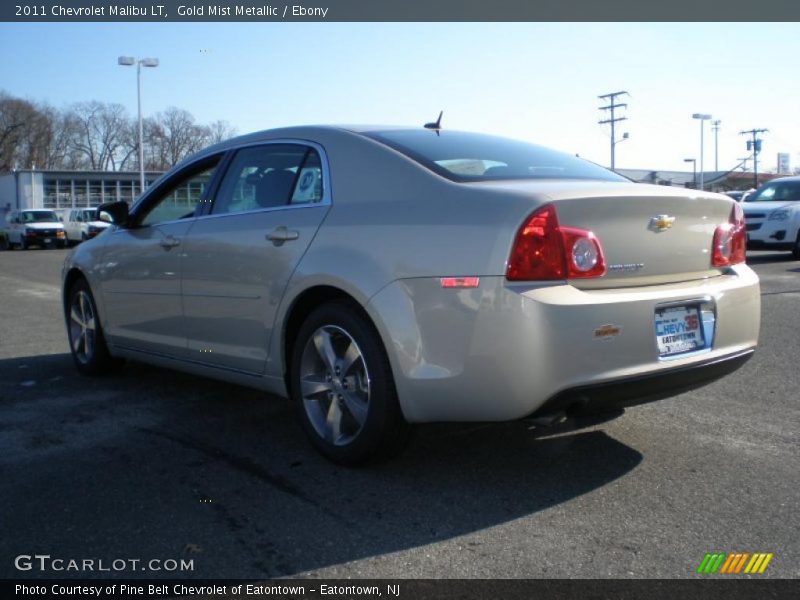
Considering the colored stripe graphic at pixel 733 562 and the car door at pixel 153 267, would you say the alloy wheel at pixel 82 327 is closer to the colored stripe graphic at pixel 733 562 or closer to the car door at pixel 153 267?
the car door at pixel 153 267

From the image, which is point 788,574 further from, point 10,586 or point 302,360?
point 10,586

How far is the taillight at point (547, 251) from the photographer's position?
10.6 ft

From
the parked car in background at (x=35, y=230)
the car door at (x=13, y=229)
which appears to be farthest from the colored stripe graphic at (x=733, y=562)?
the car door at (x=13, y=229)

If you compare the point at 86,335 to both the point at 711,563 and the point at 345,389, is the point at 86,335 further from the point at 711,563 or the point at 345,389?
the point at 711,563

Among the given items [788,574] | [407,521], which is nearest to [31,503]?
[407,521]

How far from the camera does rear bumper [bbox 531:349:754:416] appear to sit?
3.26 metres

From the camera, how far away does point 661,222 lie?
359 centimetres

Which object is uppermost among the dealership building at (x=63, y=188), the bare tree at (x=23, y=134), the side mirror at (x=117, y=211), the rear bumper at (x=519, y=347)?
the bare tree at (x=23, y=134)

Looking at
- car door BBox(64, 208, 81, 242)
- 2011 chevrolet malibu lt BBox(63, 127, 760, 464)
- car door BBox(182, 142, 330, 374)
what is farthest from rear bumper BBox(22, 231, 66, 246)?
car door BBox(182, 142, 330, 374)

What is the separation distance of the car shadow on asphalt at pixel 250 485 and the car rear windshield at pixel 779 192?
48.5 feet

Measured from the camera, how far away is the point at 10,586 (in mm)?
2732

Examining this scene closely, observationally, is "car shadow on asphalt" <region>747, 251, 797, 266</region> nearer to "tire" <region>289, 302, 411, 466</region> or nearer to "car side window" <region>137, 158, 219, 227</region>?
"car side window" <region>137, 158, 219, 227</region>

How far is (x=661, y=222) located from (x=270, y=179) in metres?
2.05

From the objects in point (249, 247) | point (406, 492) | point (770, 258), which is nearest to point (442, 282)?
point (406, 492)
